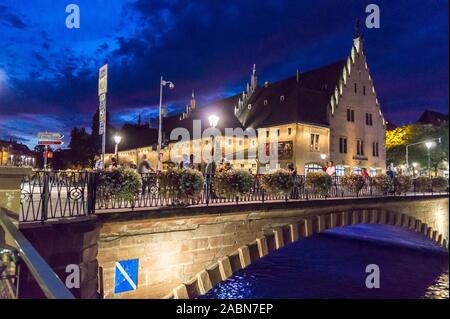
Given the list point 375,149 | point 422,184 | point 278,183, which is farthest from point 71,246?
point 375,149

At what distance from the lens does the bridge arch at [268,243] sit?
1031cm

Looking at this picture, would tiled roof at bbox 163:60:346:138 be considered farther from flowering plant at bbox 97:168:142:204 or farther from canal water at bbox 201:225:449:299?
flowering plant at bbox 97:168:142:204

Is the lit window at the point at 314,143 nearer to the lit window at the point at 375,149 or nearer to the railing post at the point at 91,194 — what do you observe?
the lit window at the point at 375,149

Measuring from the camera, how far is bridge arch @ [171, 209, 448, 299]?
10.3 meters

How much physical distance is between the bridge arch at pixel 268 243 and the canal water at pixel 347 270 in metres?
3.82

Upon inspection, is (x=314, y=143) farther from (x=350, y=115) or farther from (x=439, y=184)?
(x=439, y=184)

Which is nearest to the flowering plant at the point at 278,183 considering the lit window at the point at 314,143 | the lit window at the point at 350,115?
the lit window at the point at 314,143

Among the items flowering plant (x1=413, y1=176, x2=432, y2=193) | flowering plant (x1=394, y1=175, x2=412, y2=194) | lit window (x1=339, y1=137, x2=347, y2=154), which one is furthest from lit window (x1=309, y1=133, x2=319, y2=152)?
flowering plant (x1=394, y1=175, x2=412, y2=194)

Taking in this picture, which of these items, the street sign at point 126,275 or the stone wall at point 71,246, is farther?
the street sign at point 126,275

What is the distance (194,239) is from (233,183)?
2.56 metres

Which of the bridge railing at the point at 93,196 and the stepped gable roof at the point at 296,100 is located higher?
the stepped gable roof at the point at 296,100

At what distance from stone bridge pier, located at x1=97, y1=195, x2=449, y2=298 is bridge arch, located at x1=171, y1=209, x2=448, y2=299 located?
0.09 ft

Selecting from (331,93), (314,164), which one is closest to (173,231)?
(314,164)

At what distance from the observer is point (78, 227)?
24.3 feet
